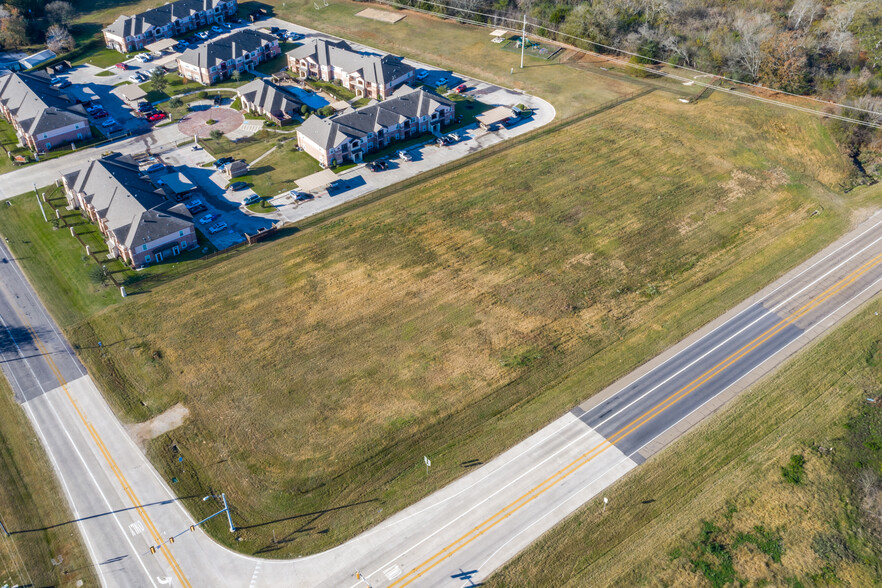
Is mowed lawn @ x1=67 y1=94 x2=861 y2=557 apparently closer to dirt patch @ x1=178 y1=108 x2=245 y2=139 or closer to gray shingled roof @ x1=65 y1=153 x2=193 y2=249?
gray shingled roof @ x1=65 y1=153 x2=193 y2=249

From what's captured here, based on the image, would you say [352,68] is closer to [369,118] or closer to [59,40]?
Answer: [369,118]

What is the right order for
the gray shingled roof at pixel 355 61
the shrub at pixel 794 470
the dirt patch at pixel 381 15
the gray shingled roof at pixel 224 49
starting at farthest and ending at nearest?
the dirt patch at pixel 381 15 < the gray shingled roof at pixel 224 49 < the gray shingled roof at pixel 355 61 < the shrub at pixel 794 470

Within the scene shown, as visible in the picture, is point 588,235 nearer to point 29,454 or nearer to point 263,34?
point 29,454

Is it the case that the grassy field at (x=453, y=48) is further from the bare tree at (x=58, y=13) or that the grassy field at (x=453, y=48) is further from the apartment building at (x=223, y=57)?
the apartment building at (x=223, y=57)

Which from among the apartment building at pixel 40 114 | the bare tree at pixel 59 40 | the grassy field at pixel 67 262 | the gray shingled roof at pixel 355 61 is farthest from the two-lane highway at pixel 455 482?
the bare tree at pixel 59 40

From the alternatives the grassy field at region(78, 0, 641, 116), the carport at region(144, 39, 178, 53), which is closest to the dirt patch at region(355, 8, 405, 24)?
the grassy field at region(78, 0, 641, 116)

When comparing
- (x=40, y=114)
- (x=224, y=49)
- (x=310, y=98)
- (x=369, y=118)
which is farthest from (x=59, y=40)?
(x=369, y=118)
